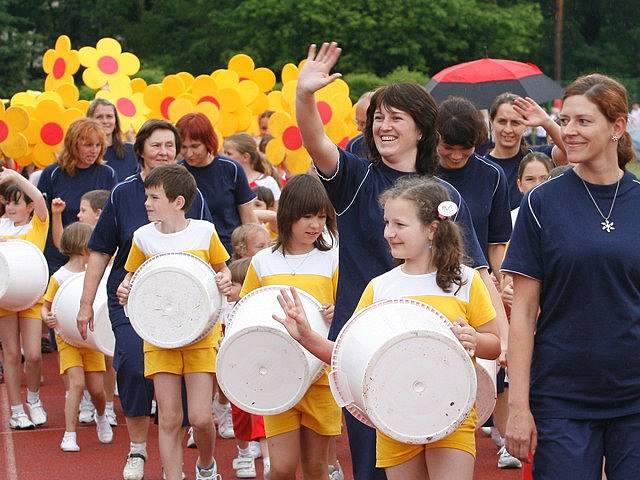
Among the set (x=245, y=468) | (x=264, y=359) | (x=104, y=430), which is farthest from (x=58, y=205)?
(x=264, y=359)

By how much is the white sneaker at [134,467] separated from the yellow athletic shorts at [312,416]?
1836mm

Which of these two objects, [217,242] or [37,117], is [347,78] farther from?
[217,242]

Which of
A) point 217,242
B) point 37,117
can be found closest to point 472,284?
point 217,242

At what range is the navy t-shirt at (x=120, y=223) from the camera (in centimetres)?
753

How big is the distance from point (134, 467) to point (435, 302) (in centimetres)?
342

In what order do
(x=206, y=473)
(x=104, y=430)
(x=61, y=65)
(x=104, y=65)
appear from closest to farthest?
(x=206, y=473) < (x=104, y=430) < (x=104, y=65) < (x=61, y=65)

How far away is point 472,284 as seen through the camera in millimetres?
5082

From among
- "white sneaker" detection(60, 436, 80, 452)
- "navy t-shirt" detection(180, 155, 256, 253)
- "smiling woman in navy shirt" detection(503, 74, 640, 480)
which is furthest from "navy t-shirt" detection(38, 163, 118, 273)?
"smiling woman in navy shirt" detection(503, 74, 640, 480)

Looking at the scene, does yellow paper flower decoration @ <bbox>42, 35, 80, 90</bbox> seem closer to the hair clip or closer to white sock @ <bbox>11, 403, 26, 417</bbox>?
white sock @ <bbox>11, 403, 26, 417</bbox>

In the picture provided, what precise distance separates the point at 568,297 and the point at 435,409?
0.62 meters

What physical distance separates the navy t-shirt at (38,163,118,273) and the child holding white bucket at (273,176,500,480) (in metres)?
5.49

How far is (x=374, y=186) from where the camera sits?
5277 mm

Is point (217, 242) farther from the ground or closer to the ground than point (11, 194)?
farther from the ground

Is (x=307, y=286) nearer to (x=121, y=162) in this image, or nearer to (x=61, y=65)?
(x=121, y=162)
